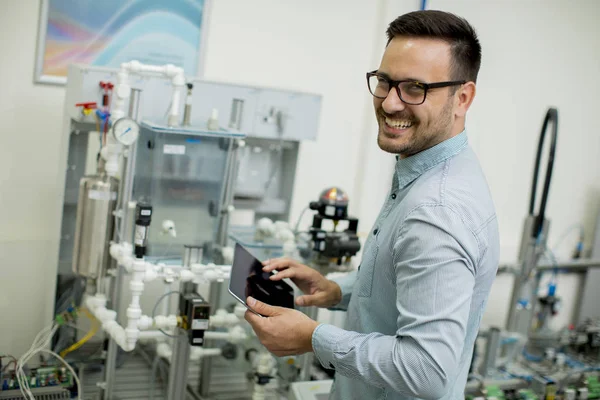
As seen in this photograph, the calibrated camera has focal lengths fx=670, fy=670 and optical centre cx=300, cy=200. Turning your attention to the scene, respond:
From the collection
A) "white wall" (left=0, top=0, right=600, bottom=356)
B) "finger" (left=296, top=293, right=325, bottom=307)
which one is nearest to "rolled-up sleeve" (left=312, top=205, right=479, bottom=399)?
"finger" (left=296, top=293, right=325, bottom=307)

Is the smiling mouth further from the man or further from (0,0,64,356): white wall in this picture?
(0,0,64,356): white wall

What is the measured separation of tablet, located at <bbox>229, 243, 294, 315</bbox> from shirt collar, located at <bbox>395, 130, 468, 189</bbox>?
437 millimetres

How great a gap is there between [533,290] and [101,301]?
2.57m

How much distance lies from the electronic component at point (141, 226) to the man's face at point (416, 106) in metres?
1.17

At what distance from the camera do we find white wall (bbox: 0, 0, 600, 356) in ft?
9.89

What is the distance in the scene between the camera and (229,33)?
3.41 metres

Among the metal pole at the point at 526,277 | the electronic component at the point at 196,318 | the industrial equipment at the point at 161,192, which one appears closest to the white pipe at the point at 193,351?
the industrial equipment at the point at 161,192

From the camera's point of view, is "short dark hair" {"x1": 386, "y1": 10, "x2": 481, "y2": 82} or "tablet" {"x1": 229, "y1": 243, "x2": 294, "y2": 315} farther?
"tablet" {"x1": 229, "y1": 243, "x2": 294, "y2": 315}

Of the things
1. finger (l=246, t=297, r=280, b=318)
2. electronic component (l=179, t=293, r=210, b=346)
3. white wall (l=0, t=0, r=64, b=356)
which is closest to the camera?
finger (l=246, t=297, r=280, b=318)

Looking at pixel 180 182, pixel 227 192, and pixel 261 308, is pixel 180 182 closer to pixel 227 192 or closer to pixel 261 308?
pixel 227 192

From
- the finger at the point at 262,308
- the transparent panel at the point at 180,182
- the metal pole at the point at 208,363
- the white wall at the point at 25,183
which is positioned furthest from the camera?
the metal pole at the point at 208,363

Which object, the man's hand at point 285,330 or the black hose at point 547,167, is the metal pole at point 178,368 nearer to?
the man's hand at point 285,330

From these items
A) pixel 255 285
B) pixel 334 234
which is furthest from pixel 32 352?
pixel 255 285

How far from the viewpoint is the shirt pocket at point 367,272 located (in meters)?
1.45
